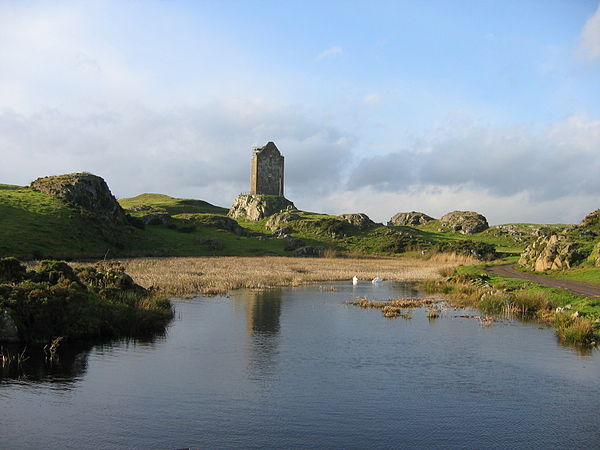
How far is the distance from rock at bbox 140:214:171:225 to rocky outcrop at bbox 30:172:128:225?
29.4 ft

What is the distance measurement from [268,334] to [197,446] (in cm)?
1501

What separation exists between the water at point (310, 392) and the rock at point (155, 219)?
285 feet

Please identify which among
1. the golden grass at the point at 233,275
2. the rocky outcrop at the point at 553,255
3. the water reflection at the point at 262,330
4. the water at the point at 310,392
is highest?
the rocky outcrop at the point at 553,255

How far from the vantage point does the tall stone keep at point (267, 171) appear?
522 ft

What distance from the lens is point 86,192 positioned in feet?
336

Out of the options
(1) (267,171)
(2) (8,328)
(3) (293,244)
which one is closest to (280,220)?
(1) (267,171)

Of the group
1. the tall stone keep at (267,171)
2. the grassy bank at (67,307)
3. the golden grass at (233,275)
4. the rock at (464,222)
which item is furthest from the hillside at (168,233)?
the grassy bank at (67,307)

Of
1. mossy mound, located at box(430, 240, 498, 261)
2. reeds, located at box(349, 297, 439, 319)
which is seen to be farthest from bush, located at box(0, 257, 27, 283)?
mossy mound, located at box(430, 240, 498, 261)

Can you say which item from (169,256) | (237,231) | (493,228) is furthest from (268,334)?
(493,228)

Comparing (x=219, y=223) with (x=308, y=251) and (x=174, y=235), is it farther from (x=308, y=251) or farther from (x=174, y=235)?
(x=308, y=251)

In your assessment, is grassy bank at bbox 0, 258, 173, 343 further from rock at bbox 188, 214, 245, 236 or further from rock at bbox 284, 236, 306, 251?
rock at bbox 188, 214, 245, 236

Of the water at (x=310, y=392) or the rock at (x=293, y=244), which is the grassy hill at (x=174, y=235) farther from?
the water at (x=310, y=392)

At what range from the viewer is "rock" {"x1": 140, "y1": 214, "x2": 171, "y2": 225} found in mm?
115188

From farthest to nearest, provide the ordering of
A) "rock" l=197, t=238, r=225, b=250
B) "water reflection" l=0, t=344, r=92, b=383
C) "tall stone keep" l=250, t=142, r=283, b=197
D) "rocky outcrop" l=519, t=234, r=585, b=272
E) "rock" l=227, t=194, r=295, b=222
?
"tall stone keep" l=250, t=142, r=283, b=197
"rock" l=227, t=194, r=295, b=222
"rock" l=197, t=238, r=225, b=250
"rocky outcrop" l=519, t=234, r=585, b=272
"water reflection" l=0, t=344, r=92, b=383
